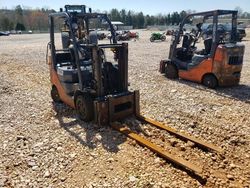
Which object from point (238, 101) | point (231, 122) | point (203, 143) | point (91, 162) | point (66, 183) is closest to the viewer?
point (66, 183)

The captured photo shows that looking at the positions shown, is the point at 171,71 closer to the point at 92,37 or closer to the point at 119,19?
the point at 92,37

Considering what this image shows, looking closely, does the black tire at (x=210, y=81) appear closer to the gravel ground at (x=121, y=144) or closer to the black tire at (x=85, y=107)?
the gravel ground at (x=121, y=144)

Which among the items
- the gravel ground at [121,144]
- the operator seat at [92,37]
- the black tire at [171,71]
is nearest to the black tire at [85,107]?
the gravel ground at [121,144]

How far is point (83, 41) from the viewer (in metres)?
6.24

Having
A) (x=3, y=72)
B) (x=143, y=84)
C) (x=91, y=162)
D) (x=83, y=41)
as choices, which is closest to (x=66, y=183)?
(x=91, y=162)

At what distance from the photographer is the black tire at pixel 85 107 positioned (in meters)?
5.64

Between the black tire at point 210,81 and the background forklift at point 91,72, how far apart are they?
377cm

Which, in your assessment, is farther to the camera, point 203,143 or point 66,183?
point 203,143

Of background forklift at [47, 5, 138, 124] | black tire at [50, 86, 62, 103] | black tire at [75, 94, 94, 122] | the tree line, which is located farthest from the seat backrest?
the tree line

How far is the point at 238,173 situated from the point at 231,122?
2.01m

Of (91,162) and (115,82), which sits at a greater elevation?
(115,82)

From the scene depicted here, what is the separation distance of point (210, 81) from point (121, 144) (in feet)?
15.9

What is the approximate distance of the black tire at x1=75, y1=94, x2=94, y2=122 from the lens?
222 inches

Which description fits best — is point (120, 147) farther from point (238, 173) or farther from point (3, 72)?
point (3, 72)
